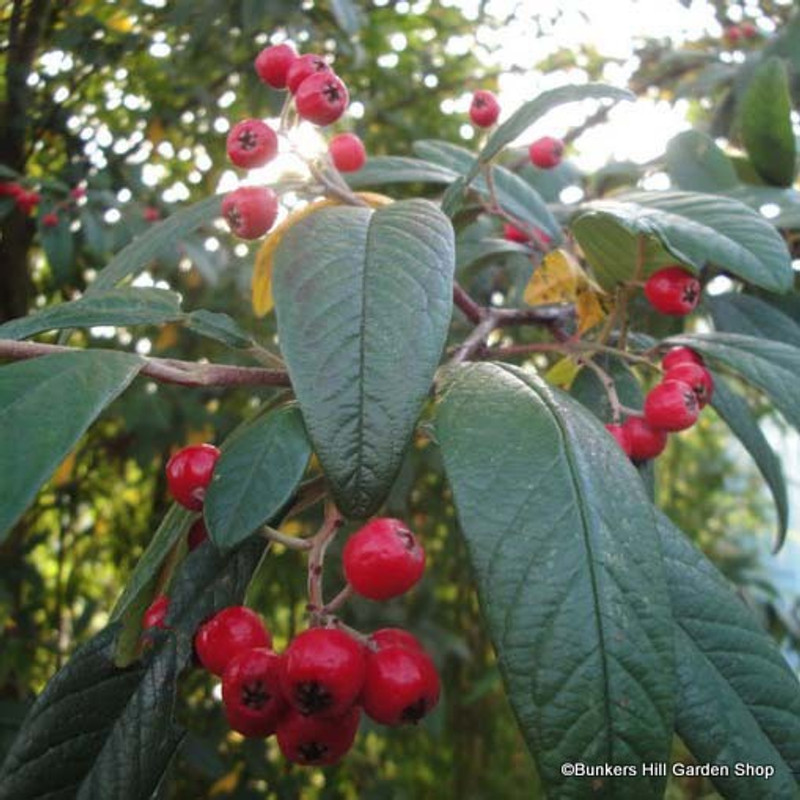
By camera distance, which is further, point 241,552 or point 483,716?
point 483,716

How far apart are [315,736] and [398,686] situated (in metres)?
0.07

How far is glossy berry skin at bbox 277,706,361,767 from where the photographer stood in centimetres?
57

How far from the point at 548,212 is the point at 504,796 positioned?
144 cm

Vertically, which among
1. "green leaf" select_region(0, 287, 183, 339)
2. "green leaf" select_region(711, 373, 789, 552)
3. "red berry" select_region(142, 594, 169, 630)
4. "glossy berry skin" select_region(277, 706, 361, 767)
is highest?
"green leaf" select_region(0, 287, 183, 339)

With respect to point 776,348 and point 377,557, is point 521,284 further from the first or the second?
point 377,557

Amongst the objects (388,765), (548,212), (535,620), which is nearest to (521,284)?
(548,212)

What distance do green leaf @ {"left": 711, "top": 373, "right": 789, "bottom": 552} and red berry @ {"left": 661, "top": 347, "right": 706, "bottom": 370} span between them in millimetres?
96

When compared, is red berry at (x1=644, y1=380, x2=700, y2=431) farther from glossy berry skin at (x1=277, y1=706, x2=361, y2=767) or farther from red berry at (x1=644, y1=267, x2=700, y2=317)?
glossy berry skin at (x1=277, y1=706, x2=361, y2=767)

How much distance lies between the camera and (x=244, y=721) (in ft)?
1.86

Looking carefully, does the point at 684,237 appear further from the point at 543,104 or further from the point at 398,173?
the point at 398,173

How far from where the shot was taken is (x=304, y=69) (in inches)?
31.5

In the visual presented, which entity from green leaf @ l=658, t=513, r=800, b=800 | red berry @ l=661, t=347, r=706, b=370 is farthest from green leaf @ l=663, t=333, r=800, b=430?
green leaf @ l=658, t=513, r=800, b=800

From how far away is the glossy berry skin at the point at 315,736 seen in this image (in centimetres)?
57

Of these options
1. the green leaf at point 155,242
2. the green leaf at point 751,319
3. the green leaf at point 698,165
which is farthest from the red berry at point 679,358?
the green leaf at point 155,242
